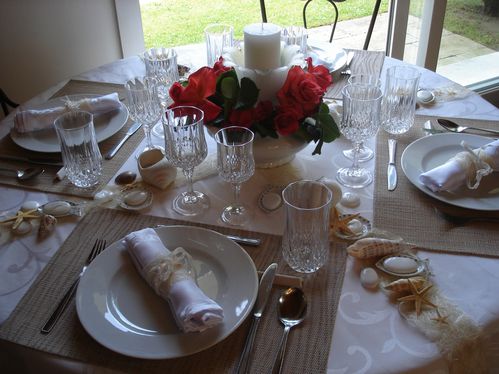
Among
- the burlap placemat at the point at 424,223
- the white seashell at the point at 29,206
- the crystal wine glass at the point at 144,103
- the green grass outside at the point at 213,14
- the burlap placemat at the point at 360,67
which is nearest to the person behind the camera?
the burlap placemat at the point at 424,223

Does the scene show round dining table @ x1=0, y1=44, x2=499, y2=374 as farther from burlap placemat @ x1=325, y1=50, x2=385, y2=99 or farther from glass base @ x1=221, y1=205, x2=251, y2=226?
burlap placemat @ x1=325, y1=50, x2=385, y2=99

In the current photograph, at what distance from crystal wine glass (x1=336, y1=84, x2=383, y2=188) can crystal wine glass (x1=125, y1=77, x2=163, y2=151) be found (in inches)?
16.3

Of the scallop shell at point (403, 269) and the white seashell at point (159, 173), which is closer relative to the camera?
the scallop shell at point (403, 269)

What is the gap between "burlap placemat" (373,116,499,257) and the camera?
874 millimetres

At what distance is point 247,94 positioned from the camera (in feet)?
3.29

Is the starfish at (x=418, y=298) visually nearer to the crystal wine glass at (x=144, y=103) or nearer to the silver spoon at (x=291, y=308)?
the silver spoon at (x=291, y=308)

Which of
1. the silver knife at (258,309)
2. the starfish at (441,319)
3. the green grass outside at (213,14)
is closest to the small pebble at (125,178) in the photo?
the silver knife at (258,309)

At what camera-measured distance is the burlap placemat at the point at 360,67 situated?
138cm

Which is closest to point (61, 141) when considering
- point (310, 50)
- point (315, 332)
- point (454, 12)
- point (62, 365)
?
point (62, 365)

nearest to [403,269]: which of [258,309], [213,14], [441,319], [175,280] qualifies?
[441,319]

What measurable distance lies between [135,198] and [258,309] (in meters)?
0.38

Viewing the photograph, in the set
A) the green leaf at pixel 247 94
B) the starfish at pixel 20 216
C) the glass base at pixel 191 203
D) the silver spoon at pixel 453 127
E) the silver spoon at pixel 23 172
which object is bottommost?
the glass base at pixel 191 203

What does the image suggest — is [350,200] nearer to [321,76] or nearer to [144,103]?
[321,76]

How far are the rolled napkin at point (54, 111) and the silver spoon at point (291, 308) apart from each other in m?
0.76
